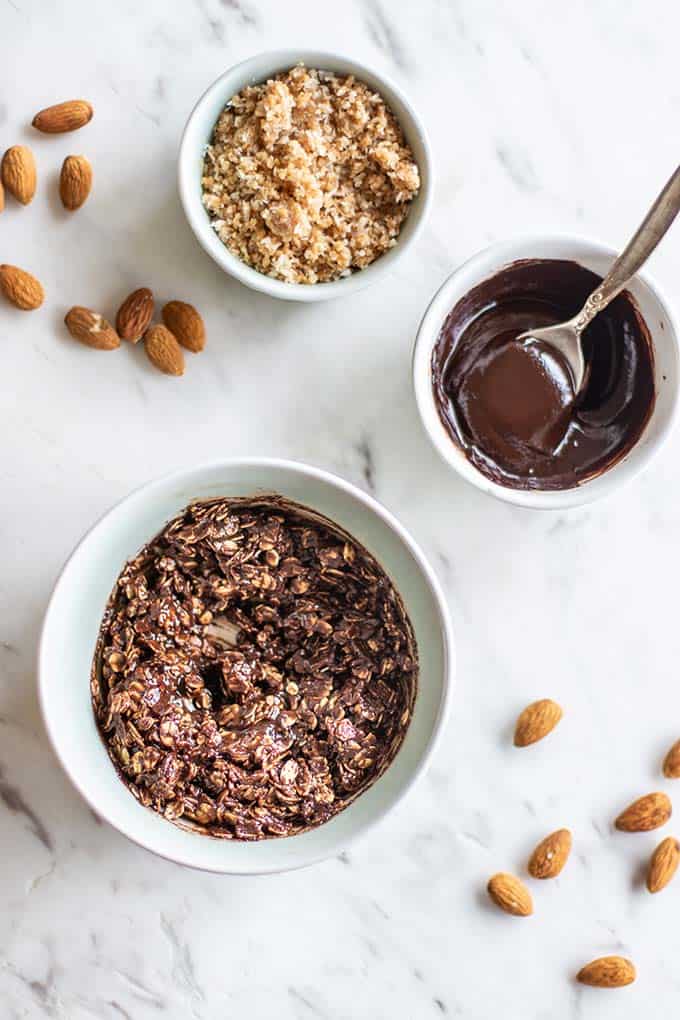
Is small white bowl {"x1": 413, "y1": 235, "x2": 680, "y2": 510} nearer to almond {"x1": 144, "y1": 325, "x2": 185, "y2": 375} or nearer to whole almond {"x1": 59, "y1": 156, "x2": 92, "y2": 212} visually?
almond {"x1": 144, "y1": 325, "x2": 185, "y2": 375}

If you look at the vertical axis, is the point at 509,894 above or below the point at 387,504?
below

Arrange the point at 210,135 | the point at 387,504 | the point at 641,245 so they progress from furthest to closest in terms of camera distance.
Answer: the point at 387,504 < the point at 210,135 < the point at 641,245

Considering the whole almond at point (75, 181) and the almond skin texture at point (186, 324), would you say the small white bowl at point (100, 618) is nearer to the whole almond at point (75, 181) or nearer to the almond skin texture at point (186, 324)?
the almond skin texture at point (186, 324)

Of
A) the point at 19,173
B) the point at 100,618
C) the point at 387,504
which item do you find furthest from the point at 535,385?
the point at 19,173

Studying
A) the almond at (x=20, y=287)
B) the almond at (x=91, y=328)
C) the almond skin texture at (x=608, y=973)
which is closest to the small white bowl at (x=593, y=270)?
the almond at (x=91, y=328)

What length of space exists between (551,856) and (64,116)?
122cm

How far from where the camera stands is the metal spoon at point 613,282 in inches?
48.8

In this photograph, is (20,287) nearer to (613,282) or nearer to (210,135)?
(210,135)

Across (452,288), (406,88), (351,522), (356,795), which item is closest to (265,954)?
(356,795)

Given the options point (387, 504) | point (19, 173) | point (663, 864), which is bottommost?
point (663, 864)

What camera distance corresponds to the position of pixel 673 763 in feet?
4.91

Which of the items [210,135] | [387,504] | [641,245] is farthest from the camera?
[387,504]

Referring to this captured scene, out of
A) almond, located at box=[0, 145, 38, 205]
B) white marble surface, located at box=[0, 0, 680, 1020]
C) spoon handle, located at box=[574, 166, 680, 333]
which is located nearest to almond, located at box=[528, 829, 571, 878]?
white marble surface, located at box=[0, 0, 680, 1020]

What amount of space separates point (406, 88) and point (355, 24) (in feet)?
0.36
